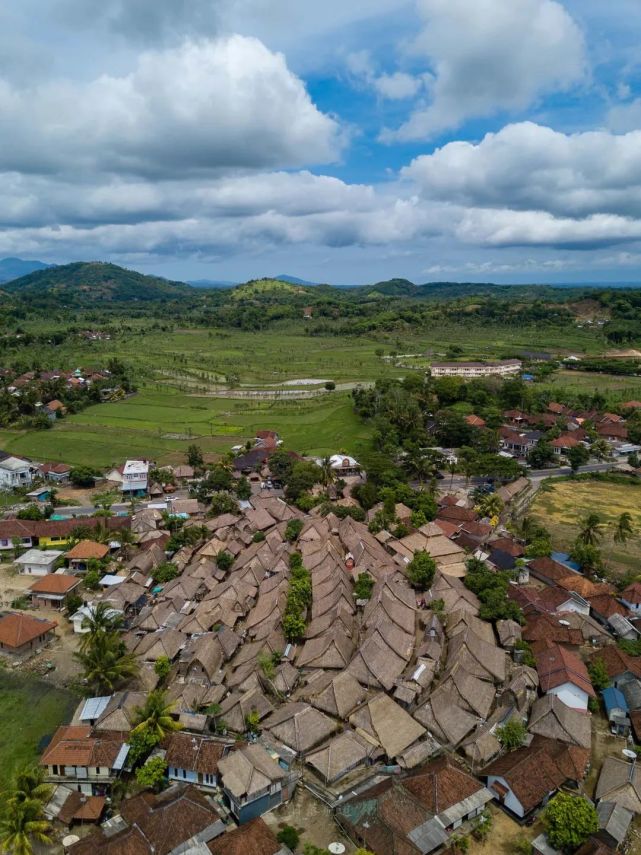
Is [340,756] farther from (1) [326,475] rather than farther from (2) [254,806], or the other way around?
(1) [326,475]

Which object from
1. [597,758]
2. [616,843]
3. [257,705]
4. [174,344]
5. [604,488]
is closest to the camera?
[616,843]

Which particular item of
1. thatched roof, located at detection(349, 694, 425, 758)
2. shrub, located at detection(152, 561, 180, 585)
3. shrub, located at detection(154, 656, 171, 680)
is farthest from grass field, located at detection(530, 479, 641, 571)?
shrub, located at detection(154, 656, 171, 680)

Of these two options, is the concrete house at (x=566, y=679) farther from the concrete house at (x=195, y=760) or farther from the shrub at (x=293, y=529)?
the shrub at (x=293, y=529)

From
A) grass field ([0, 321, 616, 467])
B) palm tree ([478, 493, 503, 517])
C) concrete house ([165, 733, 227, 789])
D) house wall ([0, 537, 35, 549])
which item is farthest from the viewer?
grass field ([0, 321, 616, 467])

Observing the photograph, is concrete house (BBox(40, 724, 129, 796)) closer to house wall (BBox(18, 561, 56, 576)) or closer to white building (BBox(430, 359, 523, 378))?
house wall (BBox(18, 561, 56, 576))

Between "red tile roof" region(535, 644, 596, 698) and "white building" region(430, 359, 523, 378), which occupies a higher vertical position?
"white building" region(430, 359, 523, 378)

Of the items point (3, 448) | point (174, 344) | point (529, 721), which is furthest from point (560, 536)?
point (174, 344)

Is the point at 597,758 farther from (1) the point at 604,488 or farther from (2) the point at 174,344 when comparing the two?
(2) the point at 174,344

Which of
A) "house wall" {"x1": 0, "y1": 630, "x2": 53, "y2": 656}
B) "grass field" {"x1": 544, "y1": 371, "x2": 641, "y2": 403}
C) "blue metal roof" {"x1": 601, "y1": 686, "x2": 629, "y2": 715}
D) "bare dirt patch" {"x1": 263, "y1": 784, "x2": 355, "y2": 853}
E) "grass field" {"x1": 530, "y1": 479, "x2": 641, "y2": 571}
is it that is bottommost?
"grass field" {"x1": 530, "y1": 479, "x2": 641, "y2": 571}
